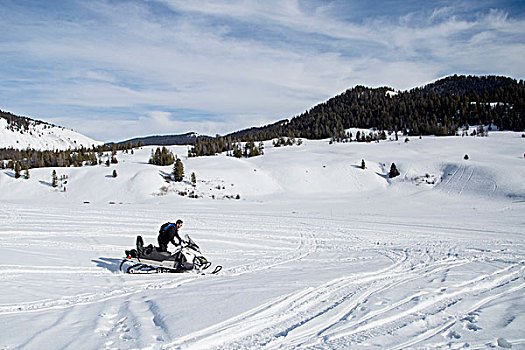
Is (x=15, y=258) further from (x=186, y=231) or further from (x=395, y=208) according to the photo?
(x=395, y=208)

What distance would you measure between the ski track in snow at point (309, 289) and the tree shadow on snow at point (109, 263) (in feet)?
0.88

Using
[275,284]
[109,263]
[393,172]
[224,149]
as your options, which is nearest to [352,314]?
[275,284]

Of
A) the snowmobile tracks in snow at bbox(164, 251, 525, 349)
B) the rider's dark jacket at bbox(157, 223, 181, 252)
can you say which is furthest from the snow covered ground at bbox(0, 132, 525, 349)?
the rider's dark jacket at bbox(157, 223, 181, 252)

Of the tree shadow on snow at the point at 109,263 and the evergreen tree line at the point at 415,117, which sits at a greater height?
the evergreen tree line at the point at 415,117

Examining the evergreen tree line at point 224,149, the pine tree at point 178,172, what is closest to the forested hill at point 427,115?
the evergreen tree line at point 224,149

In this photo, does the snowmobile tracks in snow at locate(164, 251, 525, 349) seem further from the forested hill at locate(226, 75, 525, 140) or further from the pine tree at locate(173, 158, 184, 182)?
the forested hill at locate(226, 75, 525, 140)

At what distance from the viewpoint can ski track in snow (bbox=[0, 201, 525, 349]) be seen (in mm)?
4363

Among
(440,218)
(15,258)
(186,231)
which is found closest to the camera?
(15,258)

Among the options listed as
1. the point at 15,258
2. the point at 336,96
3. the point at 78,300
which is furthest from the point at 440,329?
the point at 336,96

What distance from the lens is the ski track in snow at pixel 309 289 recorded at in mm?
4363

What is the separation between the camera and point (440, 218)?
20562 mm

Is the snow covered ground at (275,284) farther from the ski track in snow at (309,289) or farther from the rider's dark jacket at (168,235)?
the rider's dark jacket at (168,235)

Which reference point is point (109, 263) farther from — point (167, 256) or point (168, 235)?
point (168, 235)

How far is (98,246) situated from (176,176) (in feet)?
92.2
